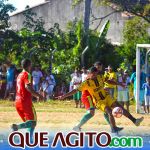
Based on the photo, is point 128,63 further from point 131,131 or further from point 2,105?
point 131,131

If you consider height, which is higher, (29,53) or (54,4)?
(54,4)

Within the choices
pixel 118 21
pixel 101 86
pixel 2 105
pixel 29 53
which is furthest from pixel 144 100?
pixel 118 21

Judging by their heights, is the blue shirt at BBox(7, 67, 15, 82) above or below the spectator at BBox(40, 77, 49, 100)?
above

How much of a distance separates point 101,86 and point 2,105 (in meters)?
9.13

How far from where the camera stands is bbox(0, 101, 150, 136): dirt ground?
1590cm

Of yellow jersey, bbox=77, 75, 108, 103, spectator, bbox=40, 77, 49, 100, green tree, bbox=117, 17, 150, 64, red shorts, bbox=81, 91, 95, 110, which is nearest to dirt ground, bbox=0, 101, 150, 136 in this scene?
red shorts, bbox=81, 91, 95, 110

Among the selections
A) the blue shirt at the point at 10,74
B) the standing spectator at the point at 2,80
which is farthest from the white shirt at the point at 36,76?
the standing spectator at the point at 2,80

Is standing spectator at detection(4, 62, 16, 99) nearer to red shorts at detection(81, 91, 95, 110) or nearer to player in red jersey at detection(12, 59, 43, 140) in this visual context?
red shorts at detection(81, 91, 95, 110)

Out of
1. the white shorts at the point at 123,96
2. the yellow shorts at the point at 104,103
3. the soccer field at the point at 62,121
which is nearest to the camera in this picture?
the yellow shorts at the point at 104,103

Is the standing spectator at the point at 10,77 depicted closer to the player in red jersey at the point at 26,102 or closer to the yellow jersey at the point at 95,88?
the yellow jersey at the point at 95,88

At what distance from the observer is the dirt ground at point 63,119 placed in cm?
1590

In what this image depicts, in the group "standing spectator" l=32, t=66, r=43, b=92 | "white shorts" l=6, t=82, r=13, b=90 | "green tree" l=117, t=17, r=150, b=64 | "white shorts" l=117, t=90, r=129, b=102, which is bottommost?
"white shorts" l=117, t=90, r=129, b=102

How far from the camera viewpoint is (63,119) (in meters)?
18.2

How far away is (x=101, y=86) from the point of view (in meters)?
14.5
